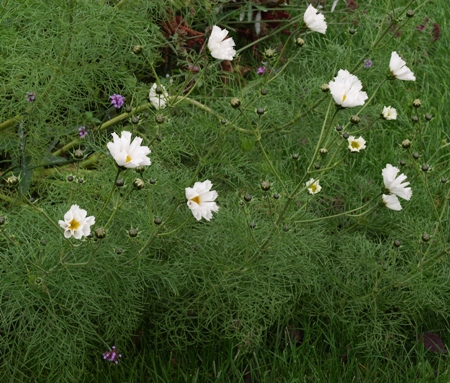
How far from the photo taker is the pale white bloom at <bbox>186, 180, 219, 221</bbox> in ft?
6.29

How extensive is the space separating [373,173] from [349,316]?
85 centimetres

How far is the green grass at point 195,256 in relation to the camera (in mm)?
2326

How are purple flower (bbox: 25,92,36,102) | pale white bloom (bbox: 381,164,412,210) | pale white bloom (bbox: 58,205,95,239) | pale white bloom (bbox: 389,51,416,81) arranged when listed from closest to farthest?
pale white bloom (bbox: 58,205,95,239), pale white bloom (bbox: 381,164,412,210), pale white bloom (bbox: 389,51,416,81), purple flower (bbox: 25,92,36,102)

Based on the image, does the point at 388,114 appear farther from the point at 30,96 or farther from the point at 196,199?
the point at 30,96

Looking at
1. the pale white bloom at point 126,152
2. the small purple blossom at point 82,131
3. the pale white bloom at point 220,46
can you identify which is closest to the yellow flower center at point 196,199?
the pale white bloom at point 126,152

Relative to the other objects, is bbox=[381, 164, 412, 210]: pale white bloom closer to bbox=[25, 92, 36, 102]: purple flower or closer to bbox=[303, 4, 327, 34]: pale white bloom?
bbox=[303, 4, 327, 34]: pale white bloom

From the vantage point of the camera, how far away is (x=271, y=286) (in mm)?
2537

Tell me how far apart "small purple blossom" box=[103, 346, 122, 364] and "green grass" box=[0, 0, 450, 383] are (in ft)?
0.13

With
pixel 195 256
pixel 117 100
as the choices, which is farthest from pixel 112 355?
pixel 117 100

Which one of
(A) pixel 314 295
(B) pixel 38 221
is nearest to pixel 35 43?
(B) pixel 38 221

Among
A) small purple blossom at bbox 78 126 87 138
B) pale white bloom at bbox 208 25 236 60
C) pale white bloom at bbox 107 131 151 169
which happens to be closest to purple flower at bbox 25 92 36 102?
small purple blossom at bbox 78 126 87 138

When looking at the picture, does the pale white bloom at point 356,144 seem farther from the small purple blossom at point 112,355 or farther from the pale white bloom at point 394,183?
the small purple blossom at point 112,355

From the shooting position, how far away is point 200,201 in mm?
1938

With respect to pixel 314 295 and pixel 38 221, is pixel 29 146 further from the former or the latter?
pixel 314 295
